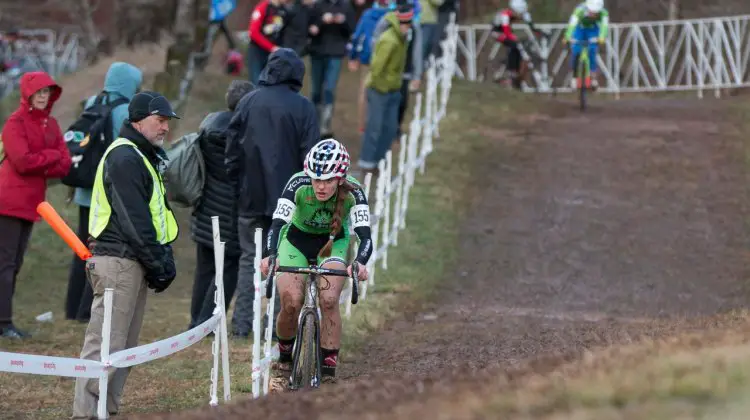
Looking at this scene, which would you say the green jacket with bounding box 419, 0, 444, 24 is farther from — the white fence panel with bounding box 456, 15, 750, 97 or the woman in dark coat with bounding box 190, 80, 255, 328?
the woman in dark coat with bounding box 190, 80, 255, 328

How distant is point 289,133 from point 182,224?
6570mm

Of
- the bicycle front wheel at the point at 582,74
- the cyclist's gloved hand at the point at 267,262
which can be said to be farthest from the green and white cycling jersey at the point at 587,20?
the cyclist's gloved hand at the point at 267,262

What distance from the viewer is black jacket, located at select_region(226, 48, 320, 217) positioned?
11.8 meters

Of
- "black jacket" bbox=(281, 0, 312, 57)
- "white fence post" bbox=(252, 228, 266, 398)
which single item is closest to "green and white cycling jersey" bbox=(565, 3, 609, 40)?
"black jacket" bbox=(281, 0, 312, 57)

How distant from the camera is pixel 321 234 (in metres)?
10.2

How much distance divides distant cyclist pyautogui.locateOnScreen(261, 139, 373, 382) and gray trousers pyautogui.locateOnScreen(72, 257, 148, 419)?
93 centimetres

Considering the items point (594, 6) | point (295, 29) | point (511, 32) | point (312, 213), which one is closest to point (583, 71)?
point (594, 6)

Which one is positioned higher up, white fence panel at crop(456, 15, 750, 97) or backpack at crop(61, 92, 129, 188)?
white fence panel at crop(456, 15, 750, 97)

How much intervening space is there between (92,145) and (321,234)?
11.0 ft

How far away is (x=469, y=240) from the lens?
656 inches

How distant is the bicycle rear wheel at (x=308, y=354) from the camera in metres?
9.73

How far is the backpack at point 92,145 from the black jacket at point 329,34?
6685 millimetres

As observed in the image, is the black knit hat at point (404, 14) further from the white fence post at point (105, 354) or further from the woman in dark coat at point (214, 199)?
the white fence post at point (105, 354)

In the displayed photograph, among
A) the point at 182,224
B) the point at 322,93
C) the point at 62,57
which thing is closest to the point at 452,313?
the point at 182,224
